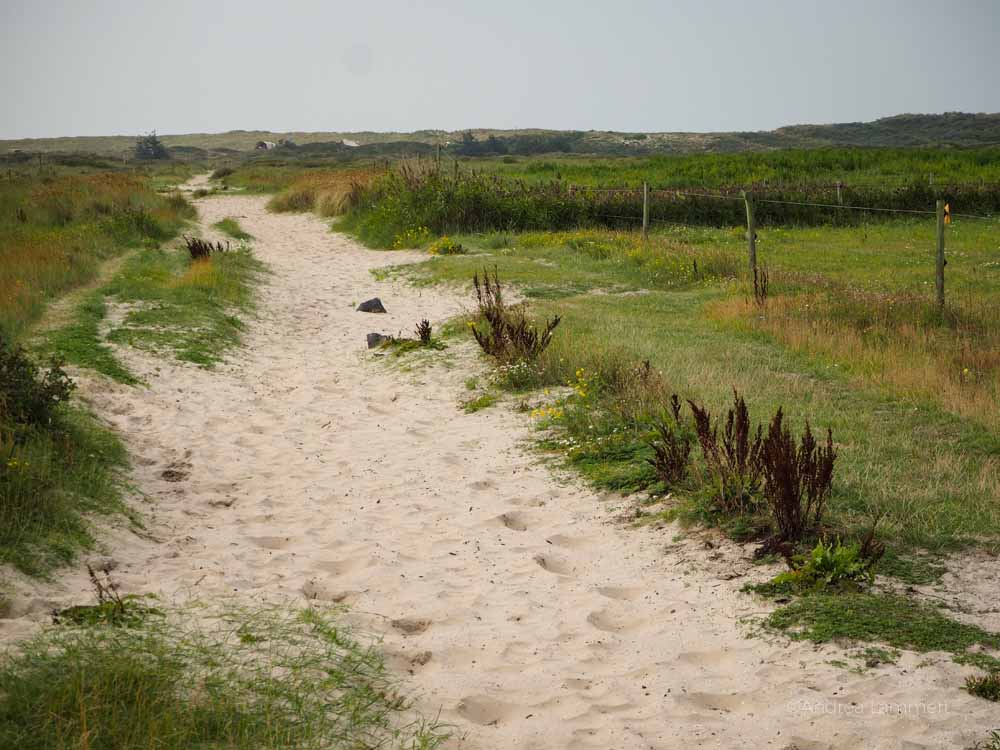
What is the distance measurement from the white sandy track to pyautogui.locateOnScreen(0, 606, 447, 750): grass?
1.05 ft

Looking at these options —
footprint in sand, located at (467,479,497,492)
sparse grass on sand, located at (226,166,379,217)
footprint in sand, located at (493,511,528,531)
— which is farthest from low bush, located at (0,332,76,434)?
sparse grass on sand, located at (226,166,379,217)

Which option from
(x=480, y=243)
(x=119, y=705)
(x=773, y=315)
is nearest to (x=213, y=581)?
(x=119, y=705)

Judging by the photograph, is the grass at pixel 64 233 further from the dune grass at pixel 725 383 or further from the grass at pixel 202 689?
the grass at pixel 202 689

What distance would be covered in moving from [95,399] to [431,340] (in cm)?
417

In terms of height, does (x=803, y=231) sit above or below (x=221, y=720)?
above

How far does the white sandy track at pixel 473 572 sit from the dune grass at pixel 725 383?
787 mm

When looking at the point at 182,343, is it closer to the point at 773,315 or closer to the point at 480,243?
the point at 773,315

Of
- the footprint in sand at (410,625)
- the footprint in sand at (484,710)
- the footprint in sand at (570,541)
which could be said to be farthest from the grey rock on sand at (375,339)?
the footprint in sand at (484,710)

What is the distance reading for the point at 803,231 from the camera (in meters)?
22.1

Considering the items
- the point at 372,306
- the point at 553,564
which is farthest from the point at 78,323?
the point at 553,564

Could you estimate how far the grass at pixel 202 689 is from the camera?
2.84 meters

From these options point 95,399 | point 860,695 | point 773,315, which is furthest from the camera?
point 773,315

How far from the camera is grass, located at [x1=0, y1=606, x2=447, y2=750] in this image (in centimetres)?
284

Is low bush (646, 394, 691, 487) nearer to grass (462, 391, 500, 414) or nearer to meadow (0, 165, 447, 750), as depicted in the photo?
grass (462, 391, 500, 414)
